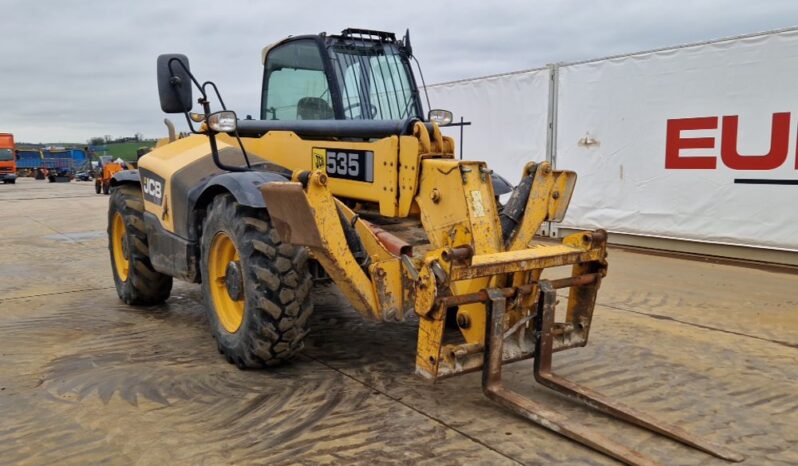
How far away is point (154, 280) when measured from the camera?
20.0ft

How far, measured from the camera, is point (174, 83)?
473 cm

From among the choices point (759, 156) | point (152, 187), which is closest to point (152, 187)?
point (152, 187)

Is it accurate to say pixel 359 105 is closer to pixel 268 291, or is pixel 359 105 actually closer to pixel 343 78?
pixel 343 78

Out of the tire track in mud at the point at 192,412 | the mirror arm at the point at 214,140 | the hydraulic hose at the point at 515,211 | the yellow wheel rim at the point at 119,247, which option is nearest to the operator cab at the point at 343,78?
the mirror arm at the point at 214,140

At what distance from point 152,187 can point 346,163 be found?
213cm

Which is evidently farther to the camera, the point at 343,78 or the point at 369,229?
the point at 343,78

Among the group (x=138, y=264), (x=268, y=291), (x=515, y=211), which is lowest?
(x=138, y=264)

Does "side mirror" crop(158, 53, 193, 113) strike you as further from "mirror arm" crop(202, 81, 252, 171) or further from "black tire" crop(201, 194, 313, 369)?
"black tire" crop(201, 194, 313, 369)

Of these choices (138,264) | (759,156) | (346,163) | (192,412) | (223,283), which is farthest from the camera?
(759,156)

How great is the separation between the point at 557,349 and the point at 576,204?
7.21 meters

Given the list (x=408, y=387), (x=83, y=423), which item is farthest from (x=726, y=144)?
(x=83, y=423)

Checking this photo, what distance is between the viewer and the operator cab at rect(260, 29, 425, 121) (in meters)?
4.75

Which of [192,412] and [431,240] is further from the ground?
[431,240]

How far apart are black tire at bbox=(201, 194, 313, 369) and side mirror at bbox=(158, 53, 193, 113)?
114 cm
